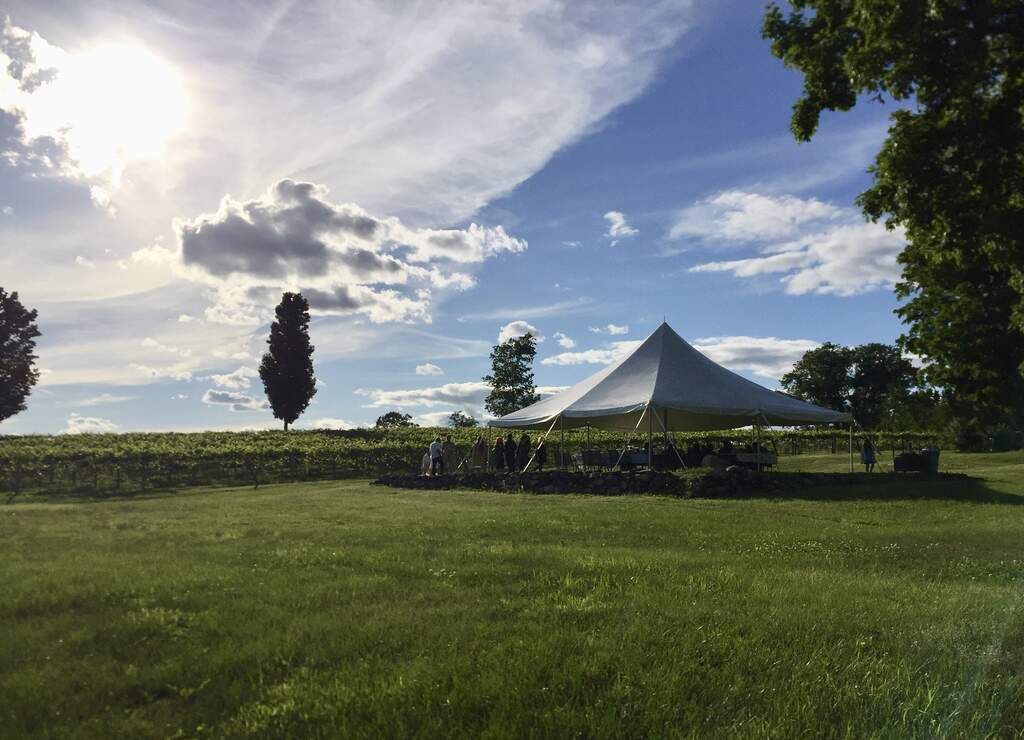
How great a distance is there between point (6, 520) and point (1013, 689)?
50.9 ft

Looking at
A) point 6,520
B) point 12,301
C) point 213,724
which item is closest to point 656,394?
point 6,520

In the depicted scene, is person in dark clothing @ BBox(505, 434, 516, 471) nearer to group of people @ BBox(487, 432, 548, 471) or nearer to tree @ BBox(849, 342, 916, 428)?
group of people @ BBox(487, 432, 548, 471)

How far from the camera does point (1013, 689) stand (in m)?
4.31

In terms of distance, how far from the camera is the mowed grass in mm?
3729

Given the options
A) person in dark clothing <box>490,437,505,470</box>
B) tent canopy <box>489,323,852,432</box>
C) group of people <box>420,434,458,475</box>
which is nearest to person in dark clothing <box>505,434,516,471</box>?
person in dark clothing <box>490,437,505,470</box>

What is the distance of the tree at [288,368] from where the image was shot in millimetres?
64375

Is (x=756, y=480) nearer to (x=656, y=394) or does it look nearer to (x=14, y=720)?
(x=656, y=394)

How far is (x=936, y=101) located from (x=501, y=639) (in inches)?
496

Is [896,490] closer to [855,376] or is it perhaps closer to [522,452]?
[522,452]

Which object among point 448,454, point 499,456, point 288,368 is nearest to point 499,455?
point 499,456

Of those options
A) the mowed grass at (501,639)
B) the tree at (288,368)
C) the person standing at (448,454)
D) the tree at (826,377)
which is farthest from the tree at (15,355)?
the tree at (826,377)

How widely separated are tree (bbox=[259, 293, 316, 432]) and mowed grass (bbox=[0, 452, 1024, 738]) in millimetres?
56676

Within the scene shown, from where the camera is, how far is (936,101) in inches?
495

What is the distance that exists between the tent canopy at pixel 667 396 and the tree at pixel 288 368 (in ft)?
145
